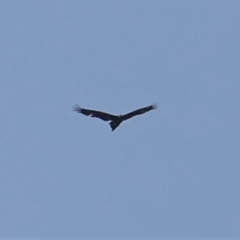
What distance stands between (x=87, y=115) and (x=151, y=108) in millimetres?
3349

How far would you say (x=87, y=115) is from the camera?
161ft

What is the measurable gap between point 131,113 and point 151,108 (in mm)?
1075

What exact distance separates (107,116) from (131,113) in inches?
48.8

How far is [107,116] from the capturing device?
48844 mm

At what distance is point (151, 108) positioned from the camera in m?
48.5

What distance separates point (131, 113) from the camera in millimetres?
48781

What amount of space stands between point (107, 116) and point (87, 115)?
3.52ft
